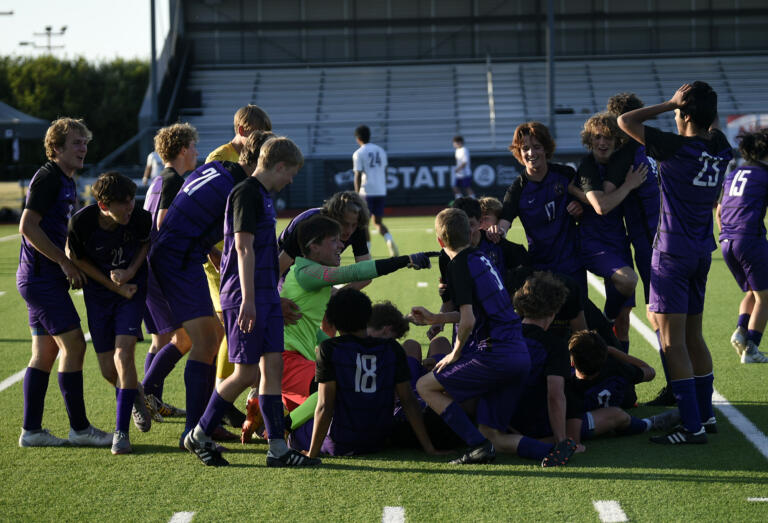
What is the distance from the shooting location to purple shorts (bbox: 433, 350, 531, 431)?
5281mm

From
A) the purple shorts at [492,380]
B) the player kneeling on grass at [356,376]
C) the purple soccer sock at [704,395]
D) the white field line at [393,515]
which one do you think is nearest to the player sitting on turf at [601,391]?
the purple soccer sock at [704,395]

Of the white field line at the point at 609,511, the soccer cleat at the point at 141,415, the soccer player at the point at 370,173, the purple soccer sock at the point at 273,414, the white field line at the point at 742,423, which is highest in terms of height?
the soccer player at the point at 370,173

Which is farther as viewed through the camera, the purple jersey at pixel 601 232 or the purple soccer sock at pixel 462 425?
Answer: the purple jersey at pixel 601 232

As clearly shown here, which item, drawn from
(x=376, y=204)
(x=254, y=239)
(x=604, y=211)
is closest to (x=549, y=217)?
(x=604, y=211)

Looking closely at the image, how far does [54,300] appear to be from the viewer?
5.75 m

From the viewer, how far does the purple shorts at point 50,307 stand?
572 centimetres

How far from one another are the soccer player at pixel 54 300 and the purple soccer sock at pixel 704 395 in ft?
11.6

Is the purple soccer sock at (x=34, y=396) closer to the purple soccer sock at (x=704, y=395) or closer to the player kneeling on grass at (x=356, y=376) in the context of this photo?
the player kneeling on grass at (x=356, y=376)

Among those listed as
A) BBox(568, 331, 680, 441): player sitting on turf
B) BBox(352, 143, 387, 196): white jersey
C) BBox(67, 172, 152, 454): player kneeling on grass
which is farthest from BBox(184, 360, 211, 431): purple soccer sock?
BBox(352, 143, 387, 196): white jersey

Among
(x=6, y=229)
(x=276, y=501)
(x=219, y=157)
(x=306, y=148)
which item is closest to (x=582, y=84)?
(x=306, y=148)

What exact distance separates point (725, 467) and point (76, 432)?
3683mm

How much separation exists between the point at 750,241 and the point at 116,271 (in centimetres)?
518

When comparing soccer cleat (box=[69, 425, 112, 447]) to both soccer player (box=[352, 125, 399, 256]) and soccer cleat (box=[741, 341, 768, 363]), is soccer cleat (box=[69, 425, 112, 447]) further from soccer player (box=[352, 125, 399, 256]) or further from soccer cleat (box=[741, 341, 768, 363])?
soccer player (box=[352, 125, 399, 256])

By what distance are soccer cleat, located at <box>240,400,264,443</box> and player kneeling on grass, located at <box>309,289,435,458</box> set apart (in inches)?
20.8
